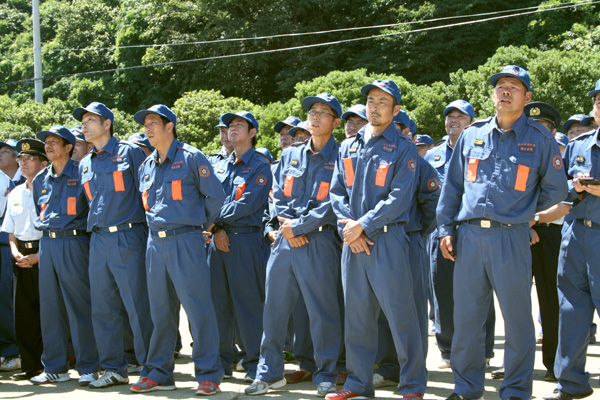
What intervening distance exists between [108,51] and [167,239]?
35.3 meters

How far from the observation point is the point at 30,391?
6.80m

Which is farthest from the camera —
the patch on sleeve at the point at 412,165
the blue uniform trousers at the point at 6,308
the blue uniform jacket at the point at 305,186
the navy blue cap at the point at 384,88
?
the blue uniform trousers at the point at 6,308

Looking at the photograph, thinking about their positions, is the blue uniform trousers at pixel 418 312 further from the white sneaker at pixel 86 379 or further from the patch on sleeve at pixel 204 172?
the white sneaker at pixel 86 379

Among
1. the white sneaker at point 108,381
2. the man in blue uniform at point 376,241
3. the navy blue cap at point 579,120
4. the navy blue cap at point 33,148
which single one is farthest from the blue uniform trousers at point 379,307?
the navy blue cap at point 33,148

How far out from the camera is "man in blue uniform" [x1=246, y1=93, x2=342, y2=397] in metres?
6.29

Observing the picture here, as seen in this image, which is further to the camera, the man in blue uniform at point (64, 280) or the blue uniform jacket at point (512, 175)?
the man in blue uniform at point (64, 280)

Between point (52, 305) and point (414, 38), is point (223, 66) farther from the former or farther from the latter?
point (52, 305)

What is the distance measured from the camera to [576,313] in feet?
18.7

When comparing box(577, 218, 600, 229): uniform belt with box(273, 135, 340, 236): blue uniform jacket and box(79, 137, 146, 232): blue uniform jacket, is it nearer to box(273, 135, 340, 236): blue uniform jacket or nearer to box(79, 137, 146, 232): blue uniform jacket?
box(273, 135, 340, 236): blue uniform jacket

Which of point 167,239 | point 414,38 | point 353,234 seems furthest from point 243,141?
point 414,38

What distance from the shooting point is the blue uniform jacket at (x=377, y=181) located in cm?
572

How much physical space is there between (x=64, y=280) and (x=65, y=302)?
220 millimetres

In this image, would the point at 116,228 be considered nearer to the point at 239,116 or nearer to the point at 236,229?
the point at 236,229

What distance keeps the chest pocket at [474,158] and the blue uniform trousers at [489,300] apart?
393 mm
